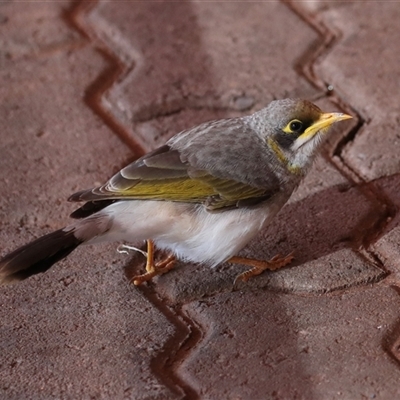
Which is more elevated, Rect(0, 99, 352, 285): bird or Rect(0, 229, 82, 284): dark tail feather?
Rect(0, 99, 352, 285): bird

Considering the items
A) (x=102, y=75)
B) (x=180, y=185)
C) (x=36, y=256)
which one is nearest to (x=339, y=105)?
(x=102, y=75)

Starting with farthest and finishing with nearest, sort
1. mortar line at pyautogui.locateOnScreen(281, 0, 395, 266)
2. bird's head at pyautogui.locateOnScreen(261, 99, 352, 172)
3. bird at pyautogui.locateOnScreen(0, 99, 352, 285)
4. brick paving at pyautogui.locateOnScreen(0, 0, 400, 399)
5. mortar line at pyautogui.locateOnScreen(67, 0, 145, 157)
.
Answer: mortar line at pyautogui.locateOnScreen(67, 0, 145, 157) < mortar line at pyautogui.locateOnScreen(281, 0, 395, 266) < bird's head at pyautogui.locateOnScreen(261, 99, 352, 172) < bird at pyautogui.locateOnScreen(0, 99, 352, 285) < brick paving at pyautogui.locateOnScreen(0, 0, 400, 399)

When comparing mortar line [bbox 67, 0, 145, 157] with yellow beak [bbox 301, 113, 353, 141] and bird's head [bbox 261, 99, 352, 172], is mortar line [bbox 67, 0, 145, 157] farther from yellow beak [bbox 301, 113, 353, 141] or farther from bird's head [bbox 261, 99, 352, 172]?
yellow beak [bbox 301, 113, 353, 141]

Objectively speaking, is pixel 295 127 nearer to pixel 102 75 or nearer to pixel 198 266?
pixel 198 266

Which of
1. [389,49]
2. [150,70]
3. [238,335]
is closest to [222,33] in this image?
[150,70]

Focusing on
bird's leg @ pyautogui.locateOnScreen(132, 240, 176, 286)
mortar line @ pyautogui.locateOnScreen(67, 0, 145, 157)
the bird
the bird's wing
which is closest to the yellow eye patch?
the bird

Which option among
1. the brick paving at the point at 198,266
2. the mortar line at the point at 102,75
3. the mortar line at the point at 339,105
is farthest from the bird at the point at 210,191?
the mortar line at the point at 102,75
